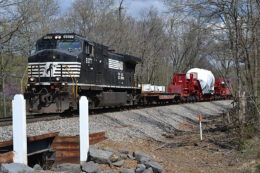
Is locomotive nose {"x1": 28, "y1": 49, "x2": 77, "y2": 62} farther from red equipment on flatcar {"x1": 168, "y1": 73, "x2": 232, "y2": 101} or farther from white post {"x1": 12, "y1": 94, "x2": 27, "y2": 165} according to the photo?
red equipment on flatcar {"x1": 168, "y1": 73, "x2": 232, "y2": 101}

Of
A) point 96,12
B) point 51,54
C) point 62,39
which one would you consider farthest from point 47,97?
point 96,12

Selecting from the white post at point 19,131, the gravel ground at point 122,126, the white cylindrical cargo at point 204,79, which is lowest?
the gravel ground at point 122,126

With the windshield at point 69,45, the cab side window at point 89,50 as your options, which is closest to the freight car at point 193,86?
the cab side window at point 89,50

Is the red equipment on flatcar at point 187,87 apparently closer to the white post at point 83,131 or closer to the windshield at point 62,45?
the windshield at point 62,45

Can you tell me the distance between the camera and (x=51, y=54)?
46.4 feet

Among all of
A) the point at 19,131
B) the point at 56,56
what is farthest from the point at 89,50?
the point at 19,131

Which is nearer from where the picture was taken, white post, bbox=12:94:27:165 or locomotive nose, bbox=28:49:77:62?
white post, bbox=12:94:27:165

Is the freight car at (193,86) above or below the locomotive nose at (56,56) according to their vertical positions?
below

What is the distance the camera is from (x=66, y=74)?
14.0 metres

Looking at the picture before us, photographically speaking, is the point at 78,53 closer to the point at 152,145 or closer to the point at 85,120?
the point at 152,145

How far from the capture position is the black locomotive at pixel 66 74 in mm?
13352

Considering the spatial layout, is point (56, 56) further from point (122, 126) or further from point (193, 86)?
point (193, 86)

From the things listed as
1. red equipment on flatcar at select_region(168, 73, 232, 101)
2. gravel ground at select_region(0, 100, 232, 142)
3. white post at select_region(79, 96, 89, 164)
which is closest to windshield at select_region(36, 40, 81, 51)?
gravel ground at select_region(0, 100, 232, 142)

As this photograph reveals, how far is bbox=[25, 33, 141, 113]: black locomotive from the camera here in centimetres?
1335
